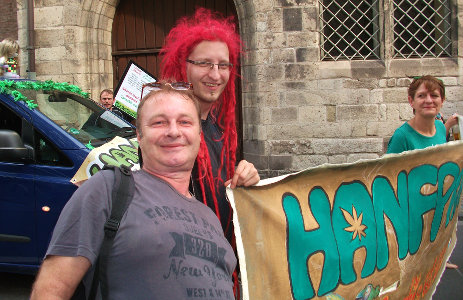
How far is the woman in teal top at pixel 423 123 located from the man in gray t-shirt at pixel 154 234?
211cm

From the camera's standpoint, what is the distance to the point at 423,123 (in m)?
3.11

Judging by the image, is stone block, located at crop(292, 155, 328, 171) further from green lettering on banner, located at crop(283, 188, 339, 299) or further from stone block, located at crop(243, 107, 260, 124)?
green lettering on banner, located at crop(283, 188, 339, 299)

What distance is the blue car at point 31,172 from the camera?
10.2ft

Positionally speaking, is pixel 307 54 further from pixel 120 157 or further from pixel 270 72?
pixel 120 157

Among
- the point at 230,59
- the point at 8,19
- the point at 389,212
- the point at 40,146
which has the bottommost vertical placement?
the point at 389,212

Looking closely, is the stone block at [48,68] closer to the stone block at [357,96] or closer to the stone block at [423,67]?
the stone block at [357,96]

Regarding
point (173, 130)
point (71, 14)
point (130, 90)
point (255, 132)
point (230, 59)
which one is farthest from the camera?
point (71, 14)

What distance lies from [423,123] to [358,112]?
394 cm

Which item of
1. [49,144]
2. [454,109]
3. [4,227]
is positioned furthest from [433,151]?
[454,109]

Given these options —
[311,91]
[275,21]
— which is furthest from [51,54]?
[311,91]

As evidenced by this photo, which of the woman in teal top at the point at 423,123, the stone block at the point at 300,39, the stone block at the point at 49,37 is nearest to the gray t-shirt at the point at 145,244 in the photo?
the woman in teal top at the point at 423,123

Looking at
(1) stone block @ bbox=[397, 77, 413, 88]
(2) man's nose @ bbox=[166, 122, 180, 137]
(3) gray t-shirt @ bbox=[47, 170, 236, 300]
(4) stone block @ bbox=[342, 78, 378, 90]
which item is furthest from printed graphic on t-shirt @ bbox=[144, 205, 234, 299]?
(1) stone block @ bbox=[397, 77, 413, 88]

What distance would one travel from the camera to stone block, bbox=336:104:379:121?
695 cm

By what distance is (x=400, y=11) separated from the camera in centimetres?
714
